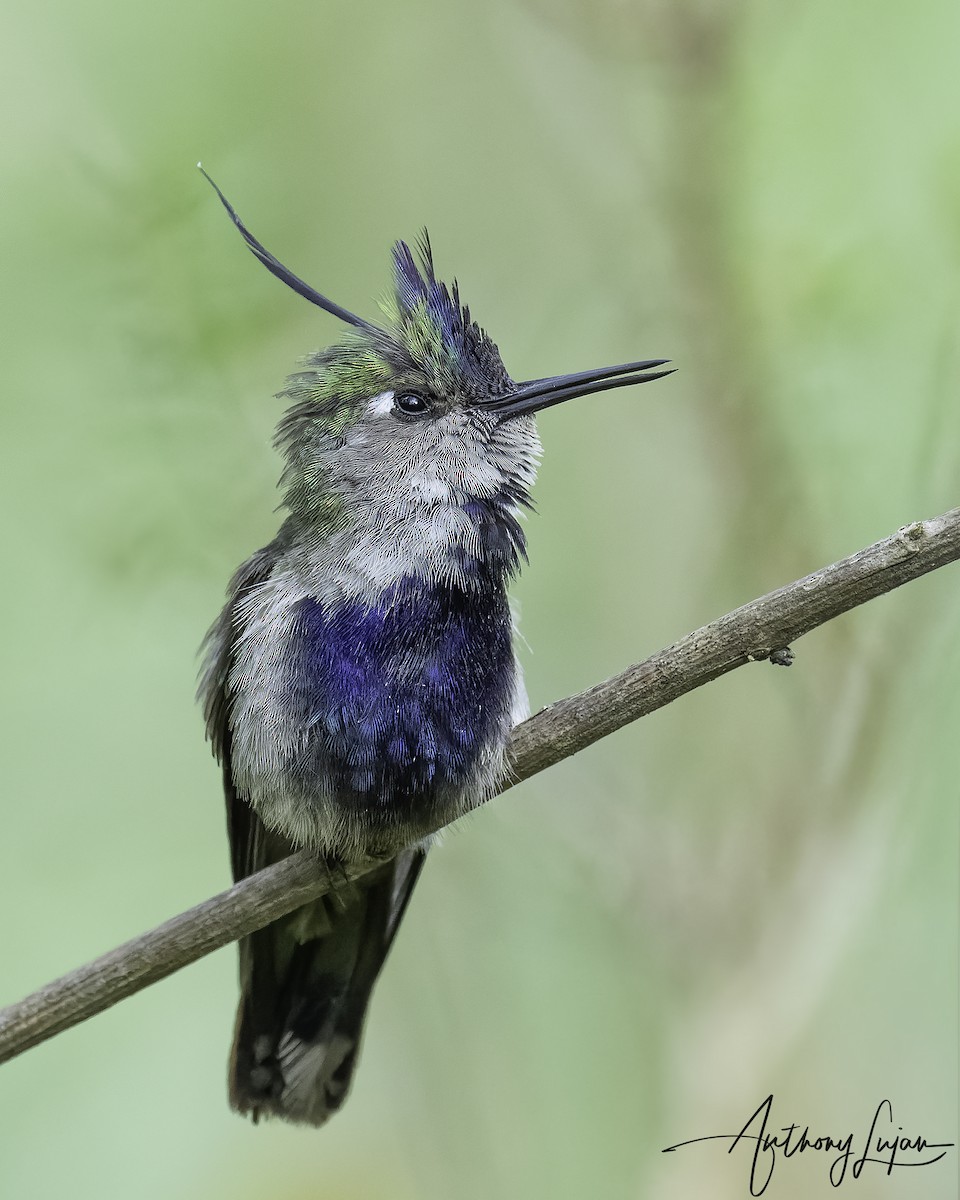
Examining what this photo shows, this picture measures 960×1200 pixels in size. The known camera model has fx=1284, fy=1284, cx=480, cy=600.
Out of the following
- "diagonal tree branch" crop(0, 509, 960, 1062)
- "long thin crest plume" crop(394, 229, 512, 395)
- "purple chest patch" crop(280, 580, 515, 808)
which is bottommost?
"diagonal tree branch" crop(0, 509, 960, 1062)

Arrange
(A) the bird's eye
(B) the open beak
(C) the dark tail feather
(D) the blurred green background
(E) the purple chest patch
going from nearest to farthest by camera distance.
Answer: (E) the purple chest patch → (B) the open beak → (A) the bird's eye → (C) the dark tail feather → (D) the blurred green background

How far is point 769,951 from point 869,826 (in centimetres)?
59

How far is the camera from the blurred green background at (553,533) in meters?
4.79

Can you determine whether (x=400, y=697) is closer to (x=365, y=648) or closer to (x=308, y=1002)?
(x=365, y=648)

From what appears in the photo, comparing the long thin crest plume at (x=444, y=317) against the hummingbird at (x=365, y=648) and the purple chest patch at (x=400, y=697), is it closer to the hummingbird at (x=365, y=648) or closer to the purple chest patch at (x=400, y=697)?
the hummingbird at (x=365, y=648)

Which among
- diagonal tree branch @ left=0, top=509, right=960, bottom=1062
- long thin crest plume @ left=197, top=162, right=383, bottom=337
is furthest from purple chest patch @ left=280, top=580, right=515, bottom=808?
long thin crest plume @ left=197, top=162, right=383, bottom=337

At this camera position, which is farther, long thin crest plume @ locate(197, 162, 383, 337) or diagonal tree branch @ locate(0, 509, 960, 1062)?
long thin crest plume @ locate(197, 162, 383, 337)

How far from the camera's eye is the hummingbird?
3590 millimetres

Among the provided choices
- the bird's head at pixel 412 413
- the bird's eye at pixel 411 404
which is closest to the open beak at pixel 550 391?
the bird's head at pixel 412 413

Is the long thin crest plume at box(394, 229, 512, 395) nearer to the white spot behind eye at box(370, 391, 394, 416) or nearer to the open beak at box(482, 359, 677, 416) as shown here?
the open beak at box(482, 359, 677, 416)

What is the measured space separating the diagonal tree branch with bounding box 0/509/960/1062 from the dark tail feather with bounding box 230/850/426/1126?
2.18ft

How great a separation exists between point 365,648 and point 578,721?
28.9 inches

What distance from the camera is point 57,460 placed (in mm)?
5688

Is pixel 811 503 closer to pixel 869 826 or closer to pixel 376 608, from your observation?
pixel 869 826
